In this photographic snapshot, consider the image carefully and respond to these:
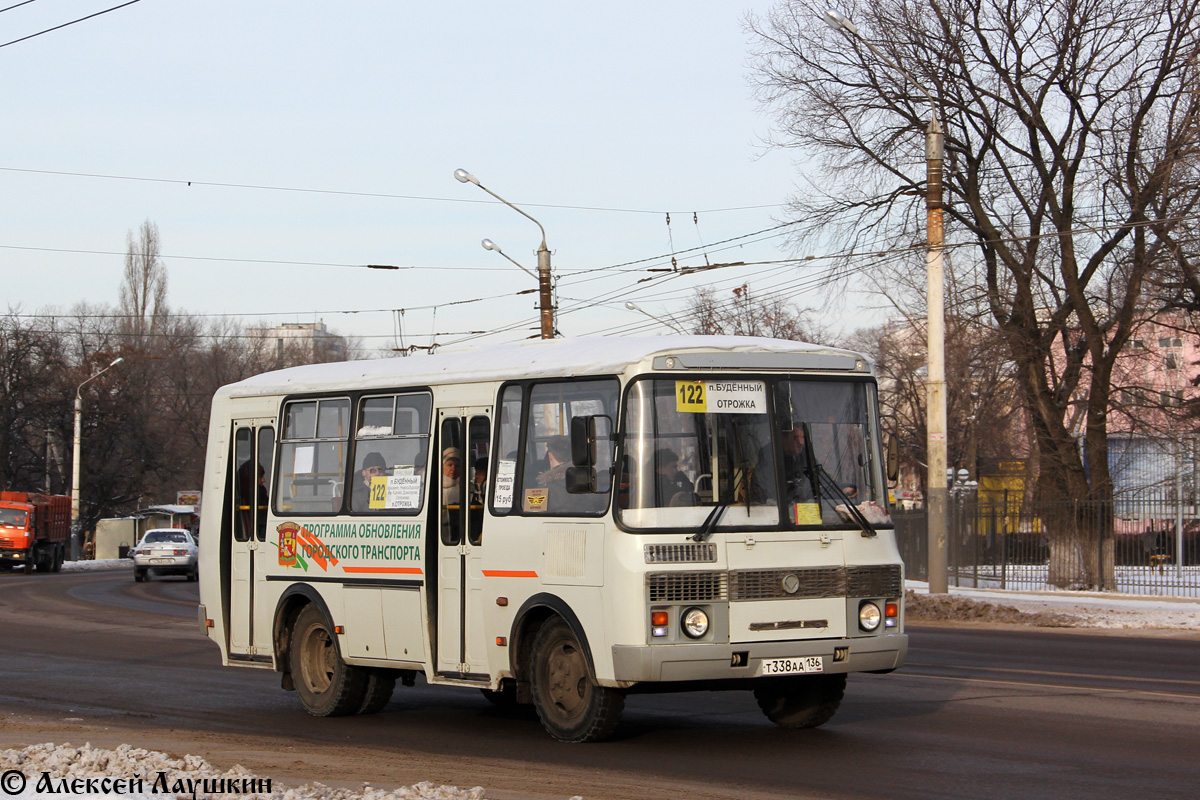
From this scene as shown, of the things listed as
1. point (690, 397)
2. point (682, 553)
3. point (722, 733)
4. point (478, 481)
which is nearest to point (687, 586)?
point (682, 553)

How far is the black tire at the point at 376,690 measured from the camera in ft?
38.4

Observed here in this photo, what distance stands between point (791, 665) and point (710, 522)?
Answer: 1.06 meters

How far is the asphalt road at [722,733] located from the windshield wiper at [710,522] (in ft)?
4.46

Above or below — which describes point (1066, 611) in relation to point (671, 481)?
below

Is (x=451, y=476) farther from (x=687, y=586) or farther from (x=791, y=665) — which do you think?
(x=791, y=665)

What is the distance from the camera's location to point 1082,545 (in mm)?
28469

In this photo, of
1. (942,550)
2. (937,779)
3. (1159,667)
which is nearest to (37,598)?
(942,550)

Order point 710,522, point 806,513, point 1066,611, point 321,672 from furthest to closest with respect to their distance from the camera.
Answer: point 1066,611, point 321,672, point 806,513, point 710,522

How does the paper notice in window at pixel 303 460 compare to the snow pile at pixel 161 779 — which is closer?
the snow pile at pixel 161 779

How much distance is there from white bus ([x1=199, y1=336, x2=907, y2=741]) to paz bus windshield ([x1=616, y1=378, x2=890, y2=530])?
1 centimetres

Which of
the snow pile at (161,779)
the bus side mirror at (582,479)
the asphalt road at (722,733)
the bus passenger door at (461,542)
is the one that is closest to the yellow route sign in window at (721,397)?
the bus side mirror at (582,479)

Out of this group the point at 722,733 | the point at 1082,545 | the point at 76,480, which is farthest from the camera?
the point at 76,480

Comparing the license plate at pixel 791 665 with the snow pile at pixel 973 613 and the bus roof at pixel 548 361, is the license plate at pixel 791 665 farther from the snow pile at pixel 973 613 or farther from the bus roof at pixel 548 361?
the snow pile at pixel 973 613

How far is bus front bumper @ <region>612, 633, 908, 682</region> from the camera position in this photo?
908 cm
